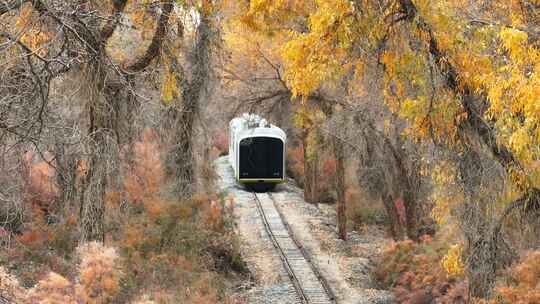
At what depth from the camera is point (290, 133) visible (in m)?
38.2

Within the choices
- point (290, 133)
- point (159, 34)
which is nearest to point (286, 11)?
point (159, 34)

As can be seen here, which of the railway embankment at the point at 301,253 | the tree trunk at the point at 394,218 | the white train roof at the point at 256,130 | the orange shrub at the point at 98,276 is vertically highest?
the white train roof at the point at 256,130

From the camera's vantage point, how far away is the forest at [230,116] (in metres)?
→ 9.60

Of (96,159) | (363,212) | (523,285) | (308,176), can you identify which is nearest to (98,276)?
(96,159)

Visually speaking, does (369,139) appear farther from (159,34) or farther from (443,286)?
(159,34)

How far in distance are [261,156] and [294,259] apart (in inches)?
322

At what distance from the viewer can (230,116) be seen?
79.6ft

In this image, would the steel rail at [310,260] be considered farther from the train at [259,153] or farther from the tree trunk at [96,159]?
the tree trunk at [96,159]

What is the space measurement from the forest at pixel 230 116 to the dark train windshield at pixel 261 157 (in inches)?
159

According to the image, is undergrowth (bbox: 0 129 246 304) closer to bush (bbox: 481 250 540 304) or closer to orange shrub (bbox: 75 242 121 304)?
orange shrub (bbox: 75 242 121 304)

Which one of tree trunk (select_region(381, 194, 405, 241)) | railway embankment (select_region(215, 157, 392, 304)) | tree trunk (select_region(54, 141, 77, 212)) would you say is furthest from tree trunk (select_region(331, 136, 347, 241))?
tree trunk (select_region(54, 141, 77, 212))

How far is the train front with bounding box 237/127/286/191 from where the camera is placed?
92.1 ft

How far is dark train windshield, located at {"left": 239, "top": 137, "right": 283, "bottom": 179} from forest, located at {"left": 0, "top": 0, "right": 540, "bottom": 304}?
4.05 meters

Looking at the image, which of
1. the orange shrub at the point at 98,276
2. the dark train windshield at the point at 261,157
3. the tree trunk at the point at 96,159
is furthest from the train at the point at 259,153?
the orange shrub at the point at 98,276
